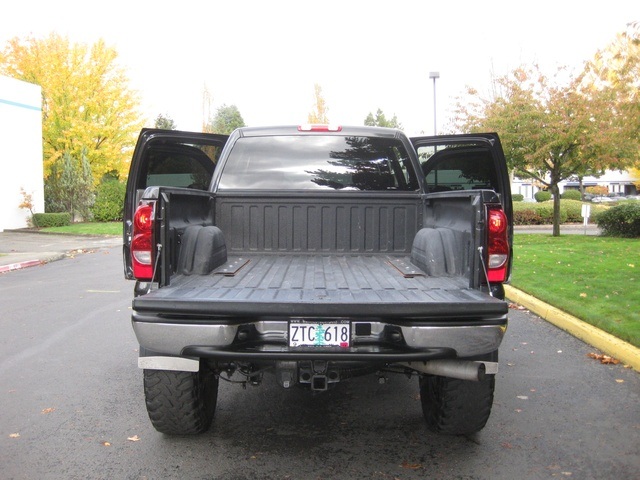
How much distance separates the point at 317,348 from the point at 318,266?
1471mm

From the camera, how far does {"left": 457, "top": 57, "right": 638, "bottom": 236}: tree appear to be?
16859 mm

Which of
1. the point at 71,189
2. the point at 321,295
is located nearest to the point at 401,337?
the point at 321,295

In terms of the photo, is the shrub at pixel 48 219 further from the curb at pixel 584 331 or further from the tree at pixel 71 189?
the curb at pixel 584 331

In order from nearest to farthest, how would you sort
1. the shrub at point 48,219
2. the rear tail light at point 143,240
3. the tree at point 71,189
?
the rear tail light at point 143,240 < the shrub at point 48,219 < the tree at point 71,189

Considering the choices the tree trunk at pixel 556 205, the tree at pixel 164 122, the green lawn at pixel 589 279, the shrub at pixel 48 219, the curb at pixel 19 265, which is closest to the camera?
the green lawn at pixel 589 279

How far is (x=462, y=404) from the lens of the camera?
12.7ft

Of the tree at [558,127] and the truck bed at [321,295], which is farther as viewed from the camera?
the tree at [558,127]

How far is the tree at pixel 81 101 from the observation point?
1219 inches

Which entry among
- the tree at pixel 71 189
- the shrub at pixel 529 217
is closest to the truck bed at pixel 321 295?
the shrub at pixel 529 217

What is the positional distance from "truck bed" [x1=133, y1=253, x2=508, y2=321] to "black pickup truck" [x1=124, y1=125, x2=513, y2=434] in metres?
0.01

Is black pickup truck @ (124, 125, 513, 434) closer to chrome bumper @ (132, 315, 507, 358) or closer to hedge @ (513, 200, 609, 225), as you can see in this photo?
chrome bumper @ (132, 315, 507, 358)

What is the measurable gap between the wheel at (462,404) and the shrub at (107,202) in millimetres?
29278

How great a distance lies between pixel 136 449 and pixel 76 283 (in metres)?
8.13

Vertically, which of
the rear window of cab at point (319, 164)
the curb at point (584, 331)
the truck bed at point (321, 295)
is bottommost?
the curb at point (584, 331)
